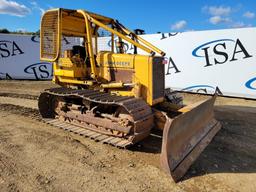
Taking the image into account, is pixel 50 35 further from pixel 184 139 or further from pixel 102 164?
pixel 184 139

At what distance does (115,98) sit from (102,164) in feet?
4.93

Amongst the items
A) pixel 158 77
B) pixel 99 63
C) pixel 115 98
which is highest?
pixel 99 63

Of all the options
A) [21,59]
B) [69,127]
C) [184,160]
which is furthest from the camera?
[21,59]

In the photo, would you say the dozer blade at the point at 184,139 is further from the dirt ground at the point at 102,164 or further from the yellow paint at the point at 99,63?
the yellow paint at the point at 99,63

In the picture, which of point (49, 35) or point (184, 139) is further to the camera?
point (49, 35)

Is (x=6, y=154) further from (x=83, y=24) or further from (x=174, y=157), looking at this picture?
(x=83, y=24)

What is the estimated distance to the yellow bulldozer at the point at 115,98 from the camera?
197 inches

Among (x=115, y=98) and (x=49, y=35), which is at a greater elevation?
(x=49, y=35)

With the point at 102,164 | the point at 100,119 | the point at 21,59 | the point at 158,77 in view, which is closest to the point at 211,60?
the point at 158,77

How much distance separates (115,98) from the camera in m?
5.63

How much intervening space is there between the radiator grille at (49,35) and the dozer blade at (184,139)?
3551 millimetres

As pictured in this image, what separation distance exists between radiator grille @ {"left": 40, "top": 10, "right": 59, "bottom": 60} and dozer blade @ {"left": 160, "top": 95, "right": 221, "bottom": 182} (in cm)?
355

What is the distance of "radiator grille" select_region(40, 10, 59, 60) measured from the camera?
6.62 metres

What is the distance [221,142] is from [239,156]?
0.75 metres
